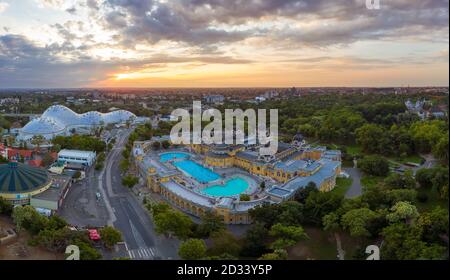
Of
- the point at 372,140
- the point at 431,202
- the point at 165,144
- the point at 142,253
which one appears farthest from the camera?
the point at 165,144

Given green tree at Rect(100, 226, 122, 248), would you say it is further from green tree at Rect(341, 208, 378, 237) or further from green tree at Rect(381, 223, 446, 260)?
green tree at Rect(381, 223, 446, 260)

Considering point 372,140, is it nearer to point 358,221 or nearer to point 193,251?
point 358,221

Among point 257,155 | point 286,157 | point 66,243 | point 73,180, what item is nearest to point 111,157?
point 73,180

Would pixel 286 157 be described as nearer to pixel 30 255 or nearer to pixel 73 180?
pixel 73 180

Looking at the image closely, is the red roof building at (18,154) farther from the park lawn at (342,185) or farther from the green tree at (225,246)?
the park lawn at (342,185)

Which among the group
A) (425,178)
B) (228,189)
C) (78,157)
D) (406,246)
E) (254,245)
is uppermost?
(78,157)

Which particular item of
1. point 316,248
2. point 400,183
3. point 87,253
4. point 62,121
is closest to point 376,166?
point 400,183
